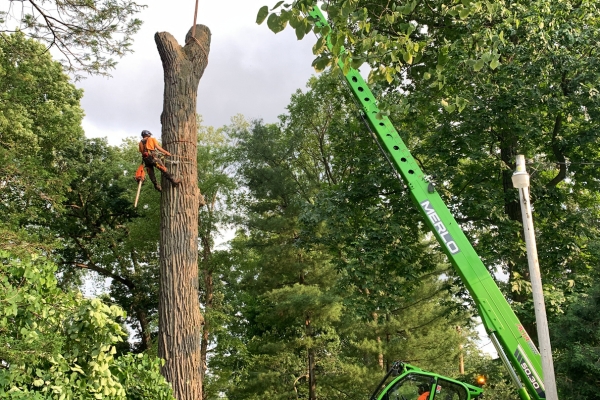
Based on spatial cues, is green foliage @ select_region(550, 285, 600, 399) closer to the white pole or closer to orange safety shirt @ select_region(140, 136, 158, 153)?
the white pole

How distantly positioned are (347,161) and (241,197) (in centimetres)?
888

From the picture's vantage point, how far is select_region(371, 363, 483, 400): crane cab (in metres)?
6.97

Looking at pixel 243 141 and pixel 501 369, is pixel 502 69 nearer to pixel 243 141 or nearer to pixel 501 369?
pixel 501 369

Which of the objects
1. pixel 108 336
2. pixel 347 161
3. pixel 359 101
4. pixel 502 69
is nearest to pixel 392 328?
pixel 347 161

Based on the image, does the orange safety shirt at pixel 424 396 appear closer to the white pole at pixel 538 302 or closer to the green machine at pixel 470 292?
the green machine at pixel 470 292

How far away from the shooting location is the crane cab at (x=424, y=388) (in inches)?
274

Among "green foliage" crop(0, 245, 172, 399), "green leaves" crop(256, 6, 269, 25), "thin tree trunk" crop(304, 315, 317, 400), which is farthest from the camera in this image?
"thin tree trunk" crop(304, 315, 317, 400)

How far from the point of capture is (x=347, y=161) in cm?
1390

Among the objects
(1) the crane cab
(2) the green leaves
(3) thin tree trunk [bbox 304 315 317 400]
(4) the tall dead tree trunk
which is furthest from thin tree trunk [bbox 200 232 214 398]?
(2) the green leaves

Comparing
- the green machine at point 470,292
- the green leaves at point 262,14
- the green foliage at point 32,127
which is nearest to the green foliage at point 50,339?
the green leaves at point 262,14

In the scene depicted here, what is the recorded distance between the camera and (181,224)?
20.7 ft

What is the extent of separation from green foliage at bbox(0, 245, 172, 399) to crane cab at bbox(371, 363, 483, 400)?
142 inches

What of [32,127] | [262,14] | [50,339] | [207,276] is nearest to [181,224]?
[50,339]

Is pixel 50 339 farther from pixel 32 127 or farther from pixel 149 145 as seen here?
pixel 32 127
